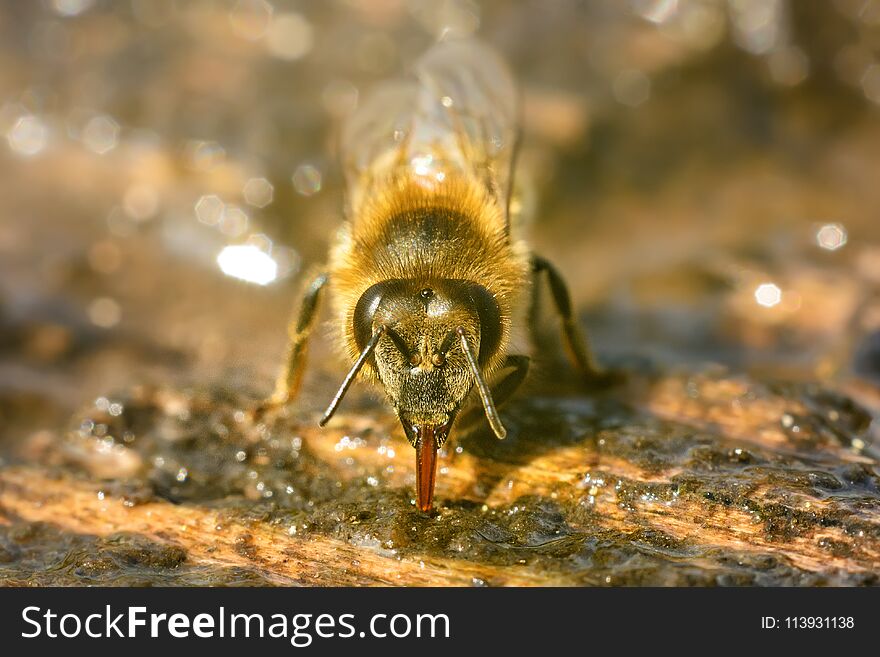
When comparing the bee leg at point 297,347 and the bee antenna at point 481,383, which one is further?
the bee leg at point 297,347

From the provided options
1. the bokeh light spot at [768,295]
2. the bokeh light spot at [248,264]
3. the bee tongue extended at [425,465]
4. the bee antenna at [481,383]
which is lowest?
the bee tongue extended at [425,465]

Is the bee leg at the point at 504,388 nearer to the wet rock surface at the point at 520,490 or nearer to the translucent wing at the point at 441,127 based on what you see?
the wet rock surface at the point at 520,490

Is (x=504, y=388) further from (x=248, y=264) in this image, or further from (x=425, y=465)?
(x=248, y=264)

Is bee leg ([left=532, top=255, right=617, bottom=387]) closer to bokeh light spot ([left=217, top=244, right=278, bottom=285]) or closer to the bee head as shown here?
the bee head

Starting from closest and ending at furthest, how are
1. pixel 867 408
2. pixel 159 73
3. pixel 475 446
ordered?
pixel 475 446, pixel 867 408, pixel 159 73

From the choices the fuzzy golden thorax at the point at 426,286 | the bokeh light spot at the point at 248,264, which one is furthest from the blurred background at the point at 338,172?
the fuzzy golden thorax at the point at 426,286

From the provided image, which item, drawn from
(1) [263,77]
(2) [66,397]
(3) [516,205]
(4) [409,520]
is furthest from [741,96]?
(2) [66,397]

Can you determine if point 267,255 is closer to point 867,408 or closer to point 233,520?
point 233,520
